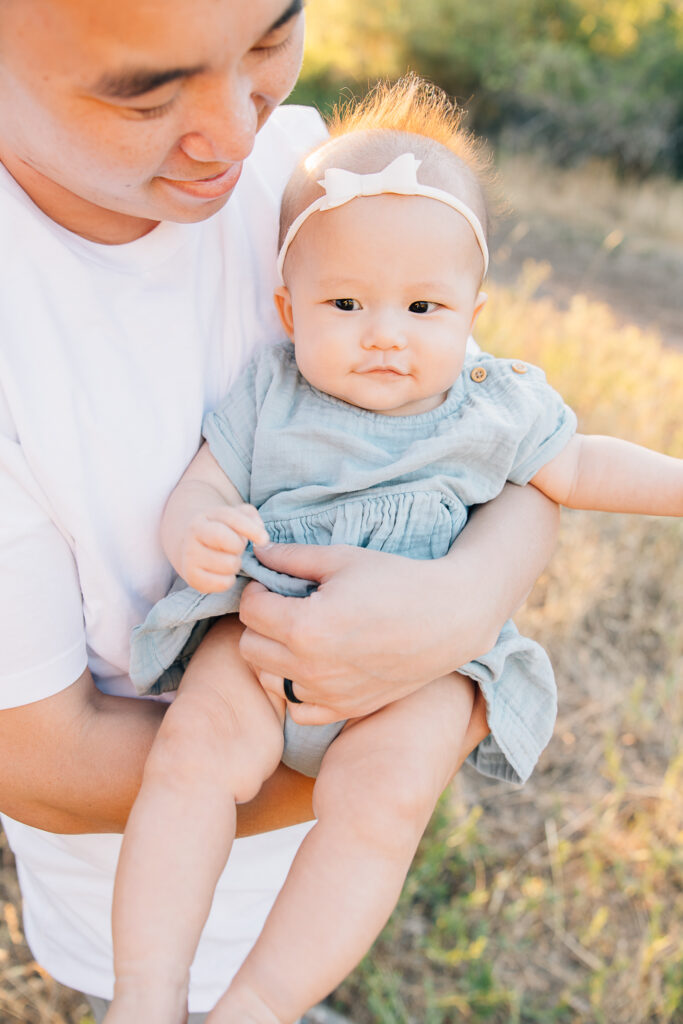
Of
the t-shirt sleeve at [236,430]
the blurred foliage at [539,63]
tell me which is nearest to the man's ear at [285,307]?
the t-shirt sleeve at [236,430]

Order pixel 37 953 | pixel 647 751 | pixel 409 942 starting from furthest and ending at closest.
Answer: pixel 647 751 < pixel 409 942 < pixel 37 953

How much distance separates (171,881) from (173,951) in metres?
0.09

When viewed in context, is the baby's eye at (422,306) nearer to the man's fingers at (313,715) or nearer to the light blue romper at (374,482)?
the light blue romper at (374,482)

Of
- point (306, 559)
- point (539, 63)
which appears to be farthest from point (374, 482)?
point (539, 63)

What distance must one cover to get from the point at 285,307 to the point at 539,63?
14473mm

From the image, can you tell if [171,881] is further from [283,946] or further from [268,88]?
[268,88]

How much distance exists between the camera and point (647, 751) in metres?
2.92

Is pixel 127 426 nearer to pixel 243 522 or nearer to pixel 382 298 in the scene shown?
pixel 243 522

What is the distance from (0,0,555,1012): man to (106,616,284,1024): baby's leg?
0.29 ft

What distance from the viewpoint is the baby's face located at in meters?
1.45

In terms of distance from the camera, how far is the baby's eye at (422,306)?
1.50m

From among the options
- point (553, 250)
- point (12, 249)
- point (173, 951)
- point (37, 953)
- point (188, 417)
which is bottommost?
point (553, 250)

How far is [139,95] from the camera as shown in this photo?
A: 1.04m

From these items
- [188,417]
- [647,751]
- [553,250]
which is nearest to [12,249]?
[188,417]
